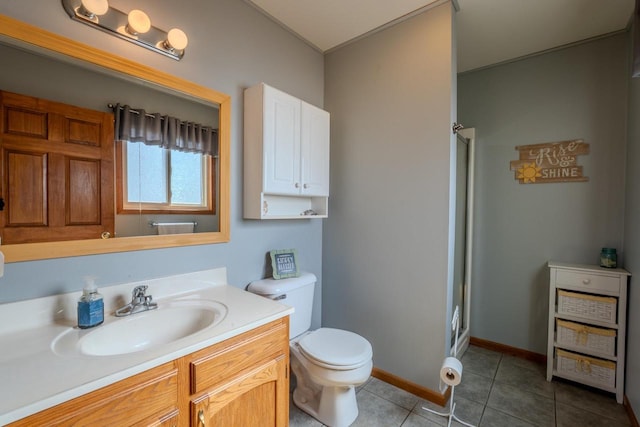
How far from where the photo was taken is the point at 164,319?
3.96ft

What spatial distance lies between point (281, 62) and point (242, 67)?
348 millimetres

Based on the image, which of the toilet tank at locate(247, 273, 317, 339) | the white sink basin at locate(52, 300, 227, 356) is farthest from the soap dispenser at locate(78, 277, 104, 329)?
the toilet tank at locate(247, 273, 317, 339)

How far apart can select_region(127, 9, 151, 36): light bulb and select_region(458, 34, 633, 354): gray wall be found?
245 cm

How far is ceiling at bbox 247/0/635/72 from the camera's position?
1.70m

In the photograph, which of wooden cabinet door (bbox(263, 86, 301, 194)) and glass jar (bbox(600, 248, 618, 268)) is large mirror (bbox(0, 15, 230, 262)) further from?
glass jar (bbox(600, 248, 618, 268))

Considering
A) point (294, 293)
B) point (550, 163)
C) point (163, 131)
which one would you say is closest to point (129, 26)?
point (163, 131)

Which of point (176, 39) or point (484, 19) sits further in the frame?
point (484, 19)

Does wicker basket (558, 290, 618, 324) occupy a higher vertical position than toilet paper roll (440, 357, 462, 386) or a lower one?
higher

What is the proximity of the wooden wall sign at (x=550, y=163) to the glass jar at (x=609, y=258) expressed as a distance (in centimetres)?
52

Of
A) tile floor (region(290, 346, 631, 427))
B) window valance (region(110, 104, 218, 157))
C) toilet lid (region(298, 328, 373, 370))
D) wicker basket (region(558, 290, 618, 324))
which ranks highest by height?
window valance (region(110, 104, 218, 157))

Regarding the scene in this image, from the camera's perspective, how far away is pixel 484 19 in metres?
1.84

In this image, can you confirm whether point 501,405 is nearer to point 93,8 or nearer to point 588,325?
point 588,325

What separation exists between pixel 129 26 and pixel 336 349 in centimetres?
182

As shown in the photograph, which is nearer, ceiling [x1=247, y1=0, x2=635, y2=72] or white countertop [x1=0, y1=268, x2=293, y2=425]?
white countertop [x1=0, y1=268, x2=293, y2=425]
